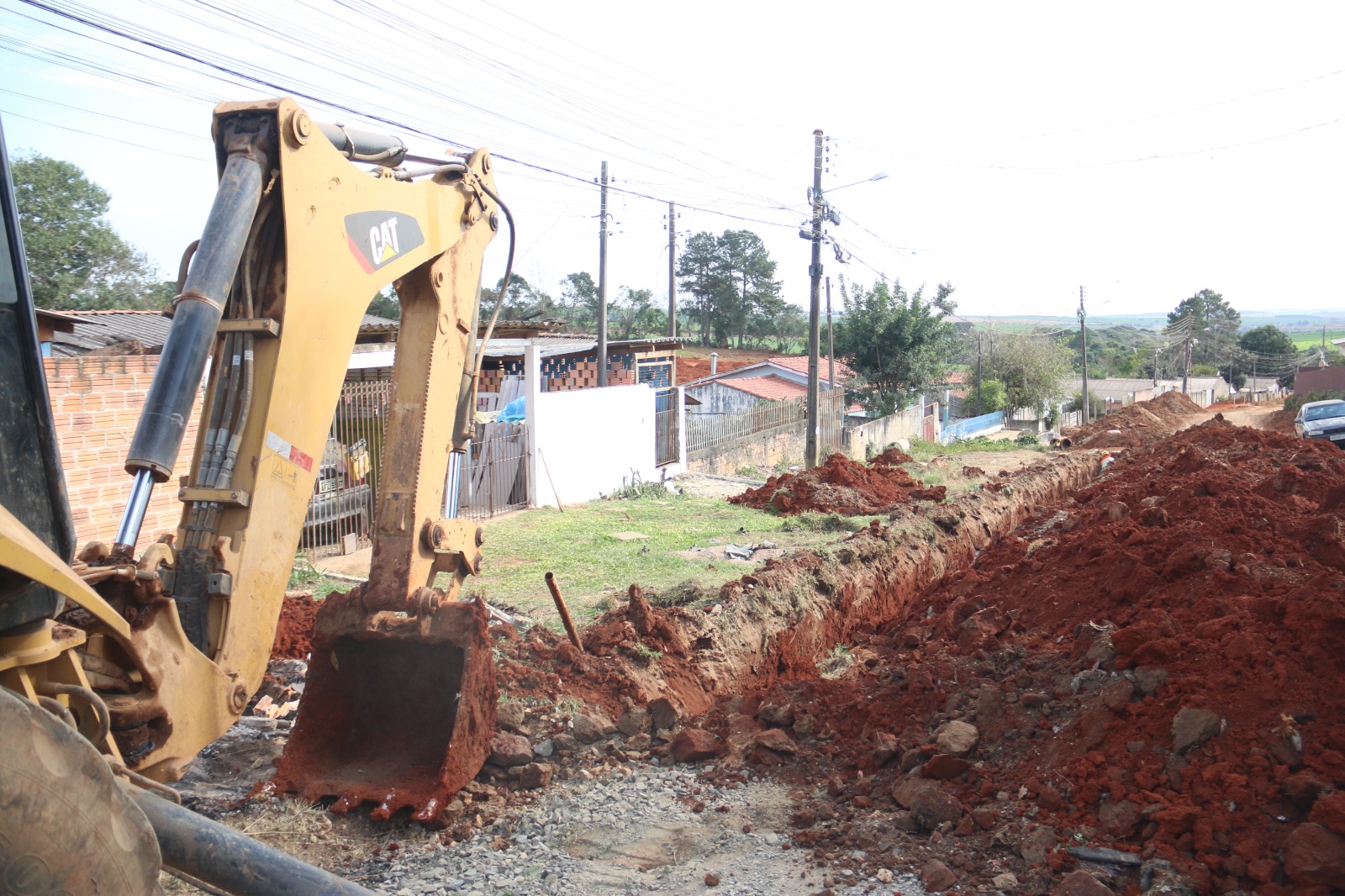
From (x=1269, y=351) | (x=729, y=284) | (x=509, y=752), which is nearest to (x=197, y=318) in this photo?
(x=509, y=752)

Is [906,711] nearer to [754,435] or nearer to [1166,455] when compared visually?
[1166,455]

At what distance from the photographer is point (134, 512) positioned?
123 inches

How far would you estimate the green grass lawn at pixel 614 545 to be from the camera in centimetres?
1026

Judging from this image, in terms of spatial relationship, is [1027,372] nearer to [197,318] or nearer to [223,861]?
[197,318]

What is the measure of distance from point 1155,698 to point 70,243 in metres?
26.3

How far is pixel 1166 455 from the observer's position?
2020 cm

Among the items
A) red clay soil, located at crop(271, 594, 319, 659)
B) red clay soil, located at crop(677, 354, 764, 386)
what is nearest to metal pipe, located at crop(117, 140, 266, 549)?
red clay soil, located at crop(271, 594, 319, 659)

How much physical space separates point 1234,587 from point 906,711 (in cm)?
229

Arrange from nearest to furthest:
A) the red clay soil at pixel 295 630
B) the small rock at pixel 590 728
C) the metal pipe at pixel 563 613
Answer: the small rock at pixel 590 728 < the metal pipe at pixel 563 613 < the red clay soil at pixel 295 630

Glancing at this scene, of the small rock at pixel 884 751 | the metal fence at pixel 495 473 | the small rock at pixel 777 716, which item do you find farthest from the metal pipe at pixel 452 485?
the metal fence at pixel 495 473

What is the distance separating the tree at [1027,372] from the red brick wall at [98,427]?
4482 centimetres

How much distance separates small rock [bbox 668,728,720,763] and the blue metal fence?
3193 cm

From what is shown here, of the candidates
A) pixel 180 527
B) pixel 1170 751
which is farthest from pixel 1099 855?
pixel 180 527

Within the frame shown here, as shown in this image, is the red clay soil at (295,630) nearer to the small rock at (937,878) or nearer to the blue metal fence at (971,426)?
the small rock at (937,878)
